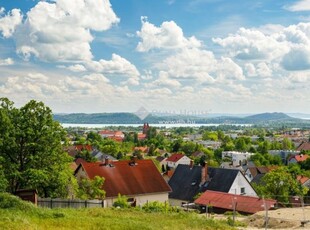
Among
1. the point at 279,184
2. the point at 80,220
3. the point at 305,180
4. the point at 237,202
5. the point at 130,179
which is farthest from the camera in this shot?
the point at 305,180

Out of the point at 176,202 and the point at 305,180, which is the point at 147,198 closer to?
the point at 176,202

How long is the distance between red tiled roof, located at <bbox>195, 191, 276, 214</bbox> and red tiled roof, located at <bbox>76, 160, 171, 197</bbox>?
5013 millimetres

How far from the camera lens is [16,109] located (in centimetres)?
2970

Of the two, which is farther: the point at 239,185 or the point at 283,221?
the point at 239,185

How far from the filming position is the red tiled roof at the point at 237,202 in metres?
31.8

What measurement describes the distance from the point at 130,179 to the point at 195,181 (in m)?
10.2

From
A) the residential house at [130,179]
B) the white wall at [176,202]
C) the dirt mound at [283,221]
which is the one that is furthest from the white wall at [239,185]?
the dirt mound at [283,221]

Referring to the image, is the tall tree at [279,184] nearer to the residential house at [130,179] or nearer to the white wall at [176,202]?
the white wall at [176,202]

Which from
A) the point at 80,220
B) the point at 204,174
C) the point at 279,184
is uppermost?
the point at 80,220

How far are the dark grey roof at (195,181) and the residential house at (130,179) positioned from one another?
6.63 m

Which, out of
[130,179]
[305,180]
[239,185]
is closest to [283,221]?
[130,179]

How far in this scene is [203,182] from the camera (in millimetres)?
46406

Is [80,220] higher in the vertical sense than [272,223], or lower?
higher

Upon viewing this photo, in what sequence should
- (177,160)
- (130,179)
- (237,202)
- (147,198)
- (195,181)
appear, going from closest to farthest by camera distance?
(237,202)
(147,198)
(130,179)
(195,181)
(177,160)
